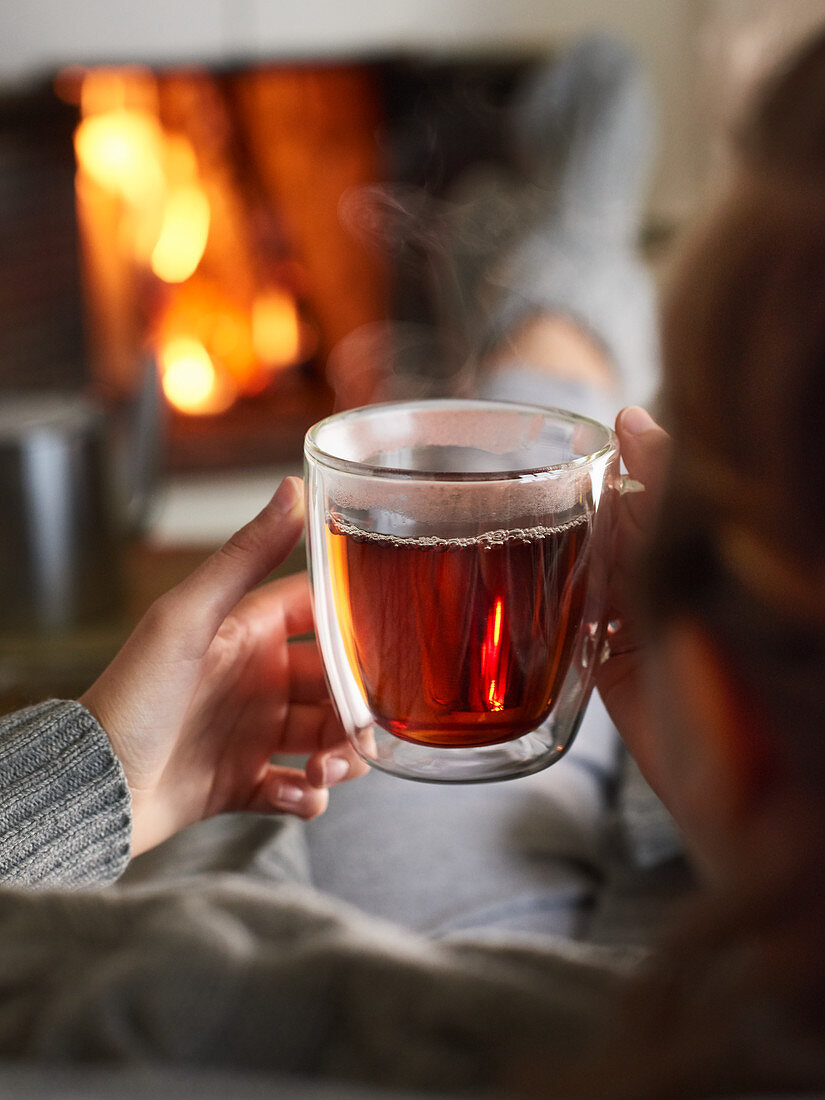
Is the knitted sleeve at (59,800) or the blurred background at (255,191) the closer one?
the knitted sleeve at (59,800)

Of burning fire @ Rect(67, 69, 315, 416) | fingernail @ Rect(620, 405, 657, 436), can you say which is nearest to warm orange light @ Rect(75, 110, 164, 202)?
burning fire @ Rect(67, 69, 315, 416)

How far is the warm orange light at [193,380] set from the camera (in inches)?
82.4

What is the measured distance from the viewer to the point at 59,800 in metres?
0.55

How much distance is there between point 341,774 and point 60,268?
159 cm

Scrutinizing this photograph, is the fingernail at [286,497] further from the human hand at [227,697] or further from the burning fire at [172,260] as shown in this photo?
the burning fire at [172,260]

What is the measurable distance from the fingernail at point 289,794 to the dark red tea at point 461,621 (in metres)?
0.18

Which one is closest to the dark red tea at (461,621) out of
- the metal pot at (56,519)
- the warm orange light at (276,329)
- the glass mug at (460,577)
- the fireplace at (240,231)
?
the glass mug at (460,577)

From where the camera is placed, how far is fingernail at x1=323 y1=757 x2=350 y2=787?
63cm

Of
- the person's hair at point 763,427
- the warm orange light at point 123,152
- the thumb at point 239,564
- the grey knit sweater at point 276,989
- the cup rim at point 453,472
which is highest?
the warm orange light at point 123,152

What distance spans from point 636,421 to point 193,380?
67.1 inches

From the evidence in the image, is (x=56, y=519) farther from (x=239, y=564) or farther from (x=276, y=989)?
(x=276, y=989)

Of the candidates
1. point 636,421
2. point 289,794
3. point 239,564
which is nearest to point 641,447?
point 636,421

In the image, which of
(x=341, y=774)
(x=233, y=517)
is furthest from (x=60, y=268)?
(x=341, y=774)

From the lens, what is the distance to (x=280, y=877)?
0.65 m
